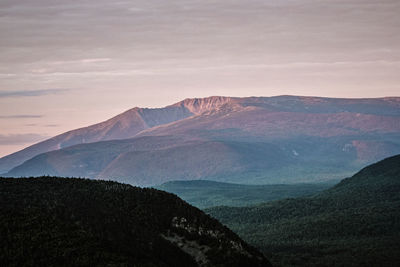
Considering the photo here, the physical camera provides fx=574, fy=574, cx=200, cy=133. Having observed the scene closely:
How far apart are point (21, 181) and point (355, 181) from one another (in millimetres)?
108154

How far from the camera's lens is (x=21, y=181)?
2420 inches

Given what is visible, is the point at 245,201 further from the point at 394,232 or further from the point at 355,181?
the point at 394,232

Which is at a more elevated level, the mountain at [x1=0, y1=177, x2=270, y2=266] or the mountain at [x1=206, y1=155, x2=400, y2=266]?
the mountain at [x1=0, y1=177, x2=270, y2=266]

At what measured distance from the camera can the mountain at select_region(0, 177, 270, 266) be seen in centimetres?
4269

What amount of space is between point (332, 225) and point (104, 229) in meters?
54.0

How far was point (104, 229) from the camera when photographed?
47656 millimetres

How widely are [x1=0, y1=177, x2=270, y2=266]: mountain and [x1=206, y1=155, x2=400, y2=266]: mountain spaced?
15422 millimetres

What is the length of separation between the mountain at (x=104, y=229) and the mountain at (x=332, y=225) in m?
15.4

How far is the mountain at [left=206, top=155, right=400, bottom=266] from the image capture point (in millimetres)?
70438

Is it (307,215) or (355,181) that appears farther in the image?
(355,181)

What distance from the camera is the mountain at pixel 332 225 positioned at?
7044 cm

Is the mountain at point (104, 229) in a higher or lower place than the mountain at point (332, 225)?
higher

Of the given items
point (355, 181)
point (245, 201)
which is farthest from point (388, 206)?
point (245, 201)

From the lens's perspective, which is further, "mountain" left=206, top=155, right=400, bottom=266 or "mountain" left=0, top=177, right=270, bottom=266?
"mountain" left=206, top=155, right=400, bottom=266
